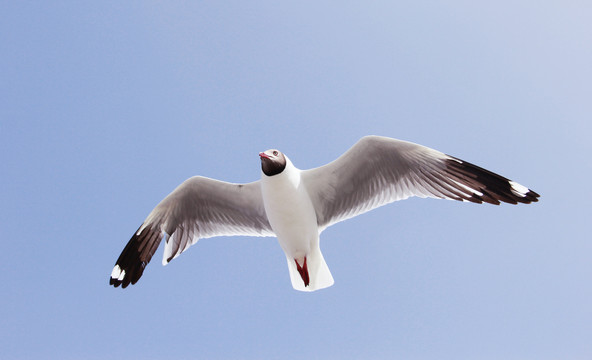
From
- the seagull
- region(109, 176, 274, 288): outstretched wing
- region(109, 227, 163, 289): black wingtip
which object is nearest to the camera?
the seagull

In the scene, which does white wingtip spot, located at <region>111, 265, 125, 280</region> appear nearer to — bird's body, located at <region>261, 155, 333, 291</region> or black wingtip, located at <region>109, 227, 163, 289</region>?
black wingtip, located at <region>109, 227, 163, 289</region>

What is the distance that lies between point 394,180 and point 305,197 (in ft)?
2.63

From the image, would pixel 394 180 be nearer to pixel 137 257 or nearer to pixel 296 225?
pixel 296 225

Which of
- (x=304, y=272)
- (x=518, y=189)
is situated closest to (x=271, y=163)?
(x=304, y=272)

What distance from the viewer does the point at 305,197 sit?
4.83 metres

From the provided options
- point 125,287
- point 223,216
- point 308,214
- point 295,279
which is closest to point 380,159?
point 308,214

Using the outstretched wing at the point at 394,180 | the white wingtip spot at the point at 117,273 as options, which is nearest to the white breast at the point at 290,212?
the outstretched wing at the point at 394,180

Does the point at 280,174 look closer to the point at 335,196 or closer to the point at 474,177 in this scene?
the point at 335,196

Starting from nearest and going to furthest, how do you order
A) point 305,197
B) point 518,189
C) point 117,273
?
point 518,189 < point 305,197 < point 117,273

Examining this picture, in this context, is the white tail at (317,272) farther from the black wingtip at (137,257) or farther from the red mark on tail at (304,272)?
the black wingtip at (137,257)

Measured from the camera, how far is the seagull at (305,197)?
4.59 m

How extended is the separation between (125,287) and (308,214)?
199 cm

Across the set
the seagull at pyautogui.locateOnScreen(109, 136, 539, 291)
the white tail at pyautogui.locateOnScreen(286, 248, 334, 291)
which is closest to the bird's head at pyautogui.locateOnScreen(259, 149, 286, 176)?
the seagull at pyautogui.locateOnScreen(109, 136, 539, 291)

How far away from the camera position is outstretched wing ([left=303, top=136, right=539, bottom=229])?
178 inches
